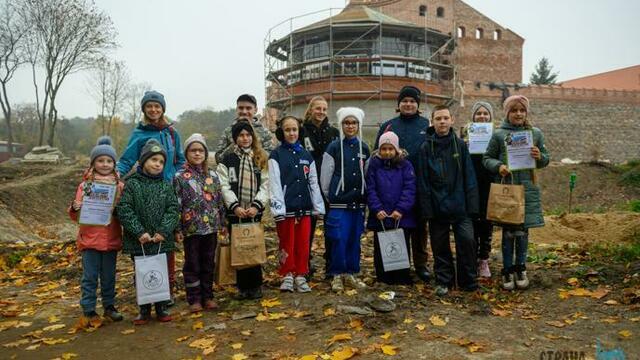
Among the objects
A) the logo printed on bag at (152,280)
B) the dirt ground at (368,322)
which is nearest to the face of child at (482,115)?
the dirt ground at (368,322)

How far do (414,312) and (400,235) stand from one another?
89cm

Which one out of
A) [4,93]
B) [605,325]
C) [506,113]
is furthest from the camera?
[4,93]

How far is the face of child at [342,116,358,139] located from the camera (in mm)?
4988

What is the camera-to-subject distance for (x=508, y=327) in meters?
3.76

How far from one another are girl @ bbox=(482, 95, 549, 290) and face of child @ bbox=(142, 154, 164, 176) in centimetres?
342

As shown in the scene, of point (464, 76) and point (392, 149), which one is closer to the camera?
point (392, 149)

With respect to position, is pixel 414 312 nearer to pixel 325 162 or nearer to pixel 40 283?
pixel 325 162

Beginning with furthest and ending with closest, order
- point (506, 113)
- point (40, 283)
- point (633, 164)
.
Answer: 1. point (633, 164)
2. point (40, 283)
3. point (506, 113)

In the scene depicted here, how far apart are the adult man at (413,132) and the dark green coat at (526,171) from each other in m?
0.76

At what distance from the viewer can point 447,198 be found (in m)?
4.71

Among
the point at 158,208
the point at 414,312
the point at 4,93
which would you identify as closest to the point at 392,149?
the point at 414,312

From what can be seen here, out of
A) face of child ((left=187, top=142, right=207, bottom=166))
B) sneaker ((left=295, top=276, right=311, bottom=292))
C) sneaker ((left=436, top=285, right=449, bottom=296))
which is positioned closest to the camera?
face of child ((left=187, top=142, right=207, bottom=166))

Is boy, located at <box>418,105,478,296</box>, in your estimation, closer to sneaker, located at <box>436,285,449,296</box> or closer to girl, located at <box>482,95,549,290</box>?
sneaker, located at <box>436,285,449,296</box>

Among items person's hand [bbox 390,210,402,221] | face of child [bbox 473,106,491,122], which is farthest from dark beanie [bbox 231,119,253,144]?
face of child [bbox 473,106,491,122]
